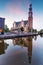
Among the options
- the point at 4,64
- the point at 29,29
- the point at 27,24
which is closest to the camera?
the point at 4,64

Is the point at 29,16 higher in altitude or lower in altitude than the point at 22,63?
higher

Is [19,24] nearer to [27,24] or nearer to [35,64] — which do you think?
[27,24]

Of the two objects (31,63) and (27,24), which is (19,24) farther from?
(31,63)

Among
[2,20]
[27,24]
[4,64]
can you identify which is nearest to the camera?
[4,64]

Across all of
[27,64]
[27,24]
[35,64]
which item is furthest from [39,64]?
[27,24]

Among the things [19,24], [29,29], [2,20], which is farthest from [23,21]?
[2,20]

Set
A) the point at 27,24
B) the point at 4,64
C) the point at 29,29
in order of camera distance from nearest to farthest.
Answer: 1. the point at 4,64
2. the point at 29,29
3. the point at 27,24

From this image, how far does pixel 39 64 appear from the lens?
5.59 meters

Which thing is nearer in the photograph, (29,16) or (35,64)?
(35,64)

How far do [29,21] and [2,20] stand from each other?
2568cm

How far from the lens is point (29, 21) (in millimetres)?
56812

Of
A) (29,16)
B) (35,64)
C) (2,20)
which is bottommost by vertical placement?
(35,64)

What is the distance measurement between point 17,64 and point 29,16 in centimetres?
5181

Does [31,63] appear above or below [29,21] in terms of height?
below
